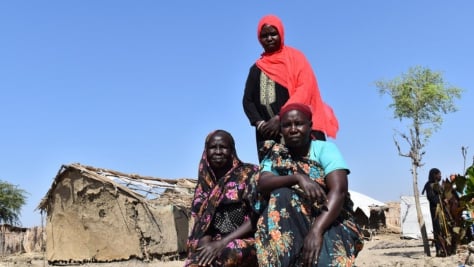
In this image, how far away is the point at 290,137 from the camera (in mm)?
2773

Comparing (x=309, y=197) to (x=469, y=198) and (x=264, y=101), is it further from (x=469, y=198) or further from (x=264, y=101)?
(x=469, y=198)

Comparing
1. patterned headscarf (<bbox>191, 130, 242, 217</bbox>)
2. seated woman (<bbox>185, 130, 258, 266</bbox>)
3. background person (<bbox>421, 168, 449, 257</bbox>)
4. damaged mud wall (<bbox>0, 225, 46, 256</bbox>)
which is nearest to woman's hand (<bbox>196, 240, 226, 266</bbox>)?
seated woman (<bbox>185, 130, 258, 266</bbox>)

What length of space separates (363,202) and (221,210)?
24.7 m

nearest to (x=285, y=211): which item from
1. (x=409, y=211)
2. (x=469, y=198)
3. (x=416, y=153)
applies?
(x=469, y=198)

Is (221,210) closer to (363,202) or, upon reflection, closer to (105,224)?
(105,224)

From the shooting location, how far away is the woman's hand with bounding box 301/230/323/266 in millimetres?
2537

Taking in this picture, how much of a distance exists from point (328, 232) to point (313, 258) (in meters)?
0.16

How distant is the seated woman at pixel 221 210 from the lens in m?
3.14

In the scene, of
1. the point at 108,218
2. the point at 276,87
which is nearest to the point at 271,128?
the point at 276,87

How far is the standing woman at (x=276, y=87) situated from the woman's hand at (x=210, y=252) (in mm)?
812

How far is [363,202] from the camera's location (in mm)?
27078

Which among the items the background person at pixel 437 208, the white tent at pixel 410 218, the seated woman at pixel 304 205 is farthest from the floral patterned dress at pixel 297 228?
the white tent at pixel 410 218

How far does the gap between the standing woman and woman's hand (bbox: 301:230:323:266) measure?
1059mm

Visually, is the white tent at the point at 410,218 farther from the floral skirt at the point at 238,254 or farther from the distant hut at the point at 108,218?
the floral skirt at the point at 238,254
